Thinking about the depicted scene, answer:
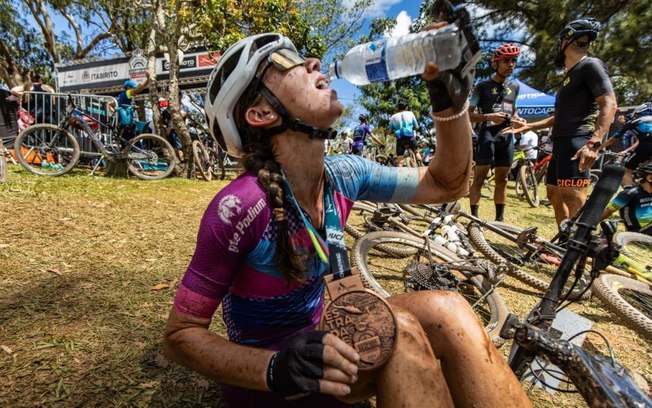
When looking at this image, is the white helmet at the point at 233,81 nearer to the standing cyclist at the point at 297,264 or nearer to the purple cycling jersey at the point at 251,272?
the standing cyclist at the point at 297,264

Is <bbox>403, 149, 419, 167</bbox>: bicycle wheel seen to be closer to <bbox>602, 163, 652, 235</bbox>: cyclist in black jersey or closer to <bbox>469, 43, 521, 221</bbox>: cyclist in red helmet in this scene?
<bbox>469, 43, 521, 221</bbox>: cyclist in red helmet

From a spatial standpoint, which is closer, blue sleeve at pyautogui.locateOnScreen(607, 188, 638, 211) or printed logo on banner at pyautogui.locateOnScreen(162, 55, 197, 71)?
blue sleeve at pyautogui.locateOnScreen(607, 188, 638, 211)

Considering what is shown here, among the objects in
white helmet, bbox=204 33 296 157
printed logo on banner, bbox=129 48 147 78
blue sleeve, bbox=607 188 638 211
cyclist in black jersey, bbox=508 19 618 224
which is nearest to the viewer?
white helmet, bbox=204 33 296 157

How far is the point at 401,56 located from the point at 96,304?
2737 millimetres

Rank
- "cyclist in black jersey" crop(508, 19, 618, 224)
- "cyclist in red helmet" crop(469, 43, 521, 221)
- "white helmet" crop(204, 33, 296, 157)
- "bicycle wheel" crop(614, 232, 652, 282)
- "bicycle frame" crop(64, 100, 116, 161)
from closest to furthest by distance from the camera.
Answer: "white helmet" crop(204, 33, 296, 157) < "cyclist in black jersey" crop(508, 19, 618, 224) < "bicycle wheel" crop(614, 232, 652, 282) < "cyclist in red helmet" crop(469, 43, 521, 221) < "bicycle frame" crop(64, 100, 116, 161)

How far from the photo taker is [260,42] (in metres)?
1.67

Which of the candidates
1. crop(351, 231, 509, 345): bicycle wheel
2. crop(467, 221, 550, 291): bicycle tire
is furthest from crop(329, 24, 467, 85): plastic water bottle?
crop(467, 221, 550, 291): bicycle tire

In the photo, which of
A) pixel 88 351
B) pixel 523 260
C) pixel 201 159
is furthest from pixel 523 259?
pixel 201 159

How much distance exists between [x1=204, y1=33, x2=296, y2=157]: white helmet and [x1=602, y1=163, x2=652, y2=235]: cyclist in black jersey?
4.80m

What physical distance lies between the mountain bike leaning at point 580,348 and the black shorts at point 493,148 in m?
3.94

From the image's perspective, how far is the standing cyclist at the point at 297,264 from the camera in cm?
112

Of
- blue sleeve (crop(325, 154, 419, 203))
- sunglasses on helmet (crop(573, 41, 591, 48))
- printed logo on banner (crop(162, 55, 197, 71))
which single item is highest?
printed logo on banner (crop(162, 55, 197, 71))

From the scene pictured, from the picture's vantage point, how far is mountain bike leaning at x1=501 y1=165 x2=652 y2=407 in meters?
0.86

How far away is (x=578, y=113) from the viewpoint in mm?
3793
